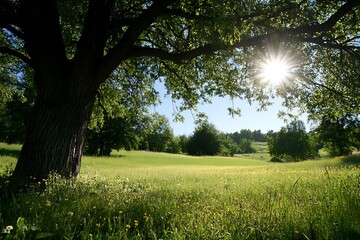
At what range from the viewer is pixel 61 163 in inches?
300

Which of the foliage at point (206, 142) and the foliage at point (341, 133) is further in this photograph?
the foliage at point (206, 142)

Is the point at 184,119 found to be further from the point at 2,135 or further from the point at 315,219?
the point at 2,135

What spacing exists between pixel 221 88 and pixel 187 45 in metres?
2.68

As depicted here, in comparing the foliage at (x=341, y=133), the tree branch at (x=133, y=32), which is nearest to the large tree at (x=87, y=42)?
the tree branch at (x=133, y=32)

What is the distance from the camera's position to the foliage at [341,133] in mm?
43906

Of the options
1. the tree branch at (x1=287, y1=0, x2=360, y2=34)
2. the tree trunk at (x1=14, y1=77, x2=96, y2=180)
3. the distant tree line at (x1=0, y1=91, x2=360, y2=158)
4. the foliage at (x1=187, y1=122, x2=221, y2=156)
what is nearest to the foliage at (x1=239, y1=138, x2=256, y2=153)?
the distant tree line at (x1=0, y1=91, x2=360, y2=158)

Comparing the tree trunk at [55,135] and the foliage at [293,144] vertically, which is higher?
the foliage at [293,144]

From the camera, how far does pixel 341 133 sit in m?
45.3

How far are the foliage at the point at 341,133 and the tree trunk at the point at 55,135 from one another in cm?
4372

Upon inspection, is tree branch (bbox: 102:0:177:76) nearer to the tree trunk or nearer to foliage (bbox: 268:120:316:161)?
the tree trunk

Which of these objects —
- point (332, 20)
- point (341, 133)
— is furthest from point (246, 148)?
point (332, 20)

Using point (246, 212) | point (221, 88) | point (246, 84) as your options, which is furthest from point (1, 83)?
point (246, 212)

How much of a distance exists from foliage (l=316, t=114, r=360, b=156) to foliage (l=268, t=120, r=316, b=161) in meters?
21.1

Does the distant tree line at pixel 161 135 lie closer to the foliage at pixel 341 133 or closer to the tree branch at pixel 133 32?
the foliage at pixel 341 133
